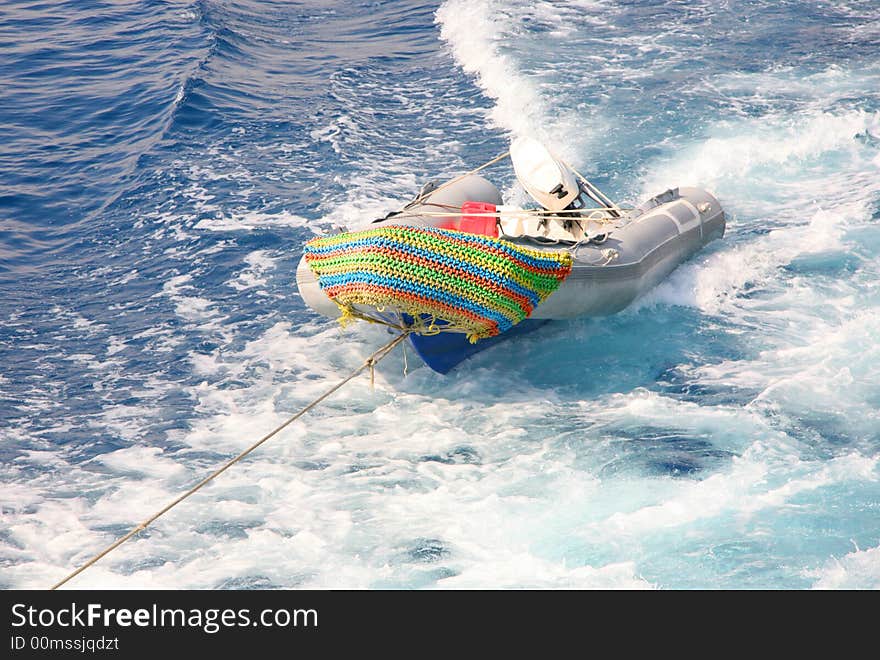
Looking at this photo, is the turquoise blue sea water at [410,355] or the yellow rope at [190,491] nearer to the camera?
the yellow rope at [190,491]

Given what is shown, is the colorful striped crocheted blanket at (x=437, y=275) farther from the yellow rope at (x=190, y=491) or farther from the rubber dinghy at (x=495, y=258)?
the yellow rope at (x=190, y=491)

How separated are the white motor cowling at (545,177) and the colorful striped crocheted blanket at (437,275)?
2.12 metres

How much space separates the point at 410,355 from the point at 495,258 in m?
1.82

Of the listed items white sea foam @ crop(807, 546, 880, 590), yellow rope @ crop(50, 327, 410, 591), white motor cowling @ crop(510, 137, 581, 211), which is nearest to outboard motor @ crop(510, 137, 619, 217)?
white motor cowling @ crop(510, 137, 581, 211)

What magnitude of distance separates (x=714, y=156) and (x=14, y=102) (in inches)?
378

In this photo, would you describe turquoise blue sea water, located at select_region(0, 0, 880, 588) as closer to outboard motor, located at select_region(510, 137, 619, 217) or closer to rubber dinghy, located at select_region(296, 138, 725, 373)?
rubber dinghy, located at select_region(296, 138, 725, 373)

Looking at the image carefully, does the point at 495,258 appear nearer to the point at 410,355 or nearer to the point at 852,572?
the point at 410,355

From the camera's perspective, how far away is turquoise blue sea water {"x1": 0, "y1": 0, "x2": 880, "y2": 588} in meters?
6.82

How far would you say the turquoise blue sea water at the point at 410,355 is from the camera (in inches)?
269

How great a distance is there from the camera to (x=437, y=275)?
7336 millimetres

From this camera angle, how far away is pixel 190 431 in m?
8.09

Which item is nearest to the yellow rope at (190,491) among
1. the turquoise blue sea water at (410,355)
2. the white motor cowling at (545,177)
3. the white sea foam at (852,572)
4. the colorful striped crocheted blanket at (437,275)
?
the turquoise blue sea water at (410,355)

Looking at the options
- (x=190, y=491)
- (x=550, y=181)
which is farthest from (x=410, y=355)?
(x=190, y=491)
